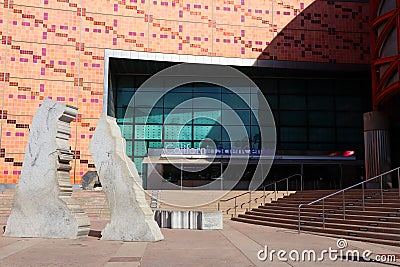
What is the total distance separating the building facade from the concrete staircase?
819 cm

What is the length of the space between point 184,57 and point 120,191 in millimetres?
19277

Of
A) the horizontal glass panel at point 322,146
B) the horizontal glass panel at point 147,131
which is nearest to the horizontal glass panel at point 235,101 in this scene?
the horizontal glass panel at point 147,131

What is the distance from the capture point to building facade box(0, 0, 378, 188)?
1120 inches

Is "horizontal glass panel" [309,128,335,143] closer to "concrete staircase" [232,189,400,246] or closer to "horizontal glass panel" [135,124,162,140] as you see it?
"horizontal glass panel" [135,124,162,140]

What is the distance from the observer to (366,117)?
85.8 ft

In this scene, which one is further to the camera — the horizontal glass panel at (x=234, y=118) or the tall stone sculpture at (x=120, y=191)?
the horizontal glass panel at (x=234, y=118)

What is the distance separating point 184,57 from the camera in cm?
3105

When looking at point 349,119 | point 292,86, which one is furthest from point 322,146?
point 292,86

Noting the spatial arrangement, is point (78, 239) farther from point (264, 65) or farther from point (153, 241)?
point (264, 65)

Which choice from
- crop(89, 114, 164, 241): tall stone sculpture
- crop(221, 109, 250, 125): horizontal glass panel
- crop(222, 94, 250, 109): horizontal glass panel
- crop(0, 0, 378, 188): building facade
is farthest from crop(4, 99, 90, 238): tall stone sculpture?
crop(222, 94, 250, 109): horizontal glass panel

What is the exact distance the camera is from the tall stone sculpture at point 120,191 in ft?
41.7

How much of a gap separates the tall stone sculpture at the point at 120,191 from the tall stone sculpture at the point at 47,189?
3.16ft

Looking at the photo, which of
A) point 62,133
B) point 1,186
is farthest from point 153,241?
point 1,186

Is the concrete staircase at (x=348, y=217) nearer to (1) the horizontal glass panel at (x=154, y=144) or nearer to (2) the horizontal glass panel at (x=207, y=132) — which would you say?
(2) the horizontal glass panel at (x=207, y=132)
